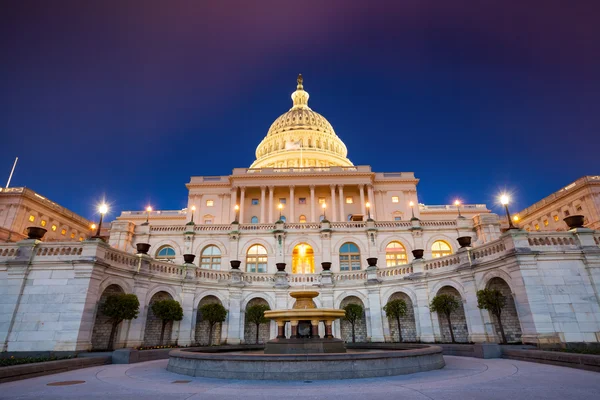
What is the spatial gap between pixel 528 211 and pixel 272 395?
79380 mm

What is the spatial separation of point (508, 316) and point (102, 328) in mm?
26187

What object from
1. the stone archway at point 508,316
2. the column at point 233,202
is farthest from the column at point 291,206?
the stone archway at point 508,316

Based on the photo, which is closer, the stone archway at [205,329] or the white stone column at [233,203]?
the stone archway at [205,329]

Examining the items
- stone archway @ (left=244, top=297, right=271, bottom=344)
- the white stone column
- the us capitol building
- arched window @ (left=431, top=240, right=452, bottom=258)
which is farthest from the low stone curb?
the white stone column

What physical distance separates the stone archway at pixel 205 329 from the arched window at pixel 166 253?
15020 mm

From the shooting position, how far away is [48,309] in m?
18.9

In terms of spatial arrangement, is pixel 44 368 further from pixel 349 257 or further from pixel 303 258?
pixel 349 257

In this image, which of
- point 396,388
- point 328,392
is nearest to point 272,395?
point 328,392

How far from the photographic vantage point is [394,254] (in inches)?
→ 1609

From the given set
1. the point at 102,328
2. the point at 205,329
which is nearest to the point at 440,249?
the point at 205,329

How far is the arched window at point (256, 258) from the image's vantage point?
3994cm

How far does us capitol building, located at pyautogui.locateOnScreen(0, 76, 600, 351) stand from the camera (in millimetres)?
18547

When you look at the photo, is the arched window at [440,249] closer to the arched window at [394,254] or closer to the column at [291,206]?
the arched window at [394,254]

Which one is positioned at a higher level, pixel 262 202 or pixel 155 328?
Result: pixel 262 202
